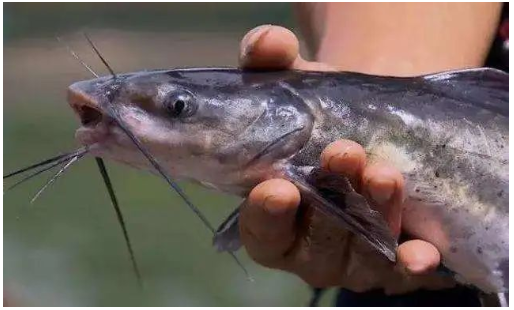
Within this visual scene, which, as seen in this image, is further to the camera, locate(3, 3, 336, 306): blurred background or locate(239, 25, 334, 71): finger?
locate(3, 3, 336, 306): blurred background

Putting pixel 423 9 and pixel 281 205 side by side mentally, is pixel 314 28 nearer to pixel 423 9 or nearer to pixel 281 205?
pixel 423 9

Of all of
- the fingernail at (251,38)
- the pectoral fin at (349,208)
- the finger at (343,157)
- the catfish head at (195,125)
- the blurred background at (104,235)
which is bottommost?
the blurred background at (104,235)

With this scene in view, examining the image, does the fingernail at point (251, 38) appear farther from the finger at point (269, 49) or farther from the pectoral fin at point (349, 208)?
the pectoral fin at point (349, 208)

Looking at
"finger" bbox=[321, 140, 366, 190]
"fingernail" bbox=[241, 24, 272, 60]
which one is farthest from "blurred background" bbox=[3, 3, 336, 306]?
"finger" bbox=[321, 140, 366, 190]

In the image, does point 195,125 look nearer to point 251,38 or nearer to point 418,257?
point 251,38

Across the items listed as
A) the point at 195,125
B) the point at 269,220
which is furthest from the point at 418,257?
the point at 195,125

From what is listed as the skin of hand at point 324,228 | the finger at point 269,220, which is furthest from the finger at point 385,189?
the finger at point 269,220

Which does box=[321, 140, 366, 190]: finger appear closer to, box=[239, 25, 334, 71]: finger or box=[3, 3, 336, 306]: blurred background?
box=[239, 25, 334, 71]: finger
